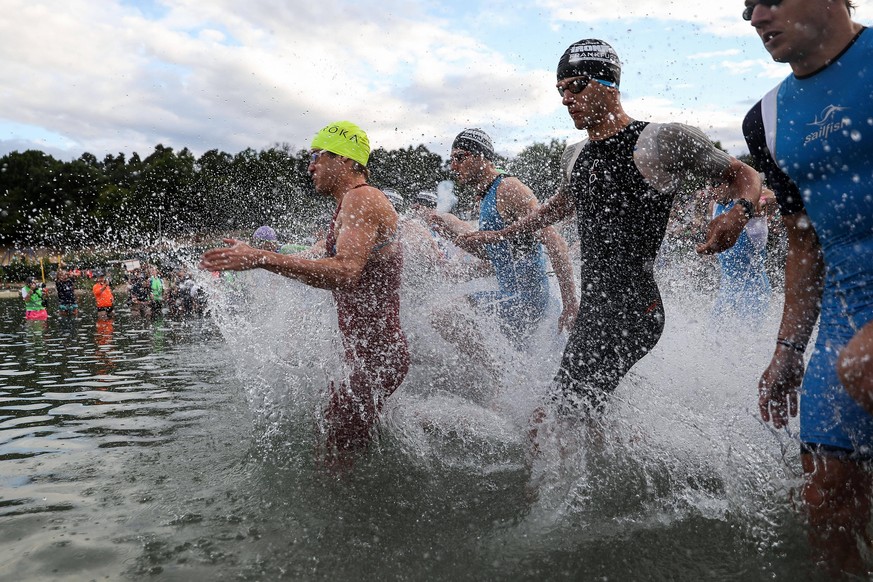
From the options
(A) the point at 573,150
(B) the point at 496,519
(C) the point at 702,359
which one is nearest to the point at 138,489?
(B) the point at 496,519

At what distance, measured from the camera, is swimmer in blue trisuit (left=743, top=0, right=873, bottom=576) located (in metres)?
1.94

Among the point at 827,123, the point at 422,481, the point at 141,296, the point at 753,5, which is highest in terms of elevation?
the point at 753,5

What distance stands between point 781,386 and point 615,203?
1.09 m

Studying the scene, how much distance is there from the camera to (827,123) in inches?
79.6

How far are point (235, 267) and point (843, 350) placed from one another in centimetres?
234

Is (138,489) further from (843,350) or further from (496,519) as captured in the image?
(843,350)

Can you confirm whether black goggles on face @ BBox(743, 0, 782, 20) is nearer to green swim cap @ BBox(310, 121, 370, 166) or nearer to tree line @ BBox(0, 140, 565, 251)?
green swim cap @ BBox(310, 121, 370, 166)

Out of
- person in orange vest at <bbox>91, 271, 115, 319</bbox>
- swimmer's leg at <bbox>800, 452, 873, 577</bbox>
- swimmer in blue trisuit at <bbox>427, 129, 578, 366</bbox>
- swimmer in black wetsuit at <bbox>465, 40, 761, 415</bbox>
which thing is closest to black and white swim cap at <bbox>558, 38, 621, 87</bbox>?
swimmer in black wetsuit at <bbox>465, 40, 761, 415</bbox>

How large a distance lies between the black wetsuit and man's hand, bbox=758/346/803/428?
2.15ft

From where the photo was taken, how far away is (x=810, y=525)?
84.6 inches

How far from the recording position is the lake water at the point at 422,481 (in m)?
2.36

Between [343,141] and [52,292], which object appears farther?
[52,292]

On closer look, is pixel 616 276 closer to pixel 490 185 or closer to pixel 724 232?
pixel 724 232

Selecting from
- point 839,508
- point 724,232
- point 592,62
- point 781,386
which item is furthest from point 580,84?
point 839,508
